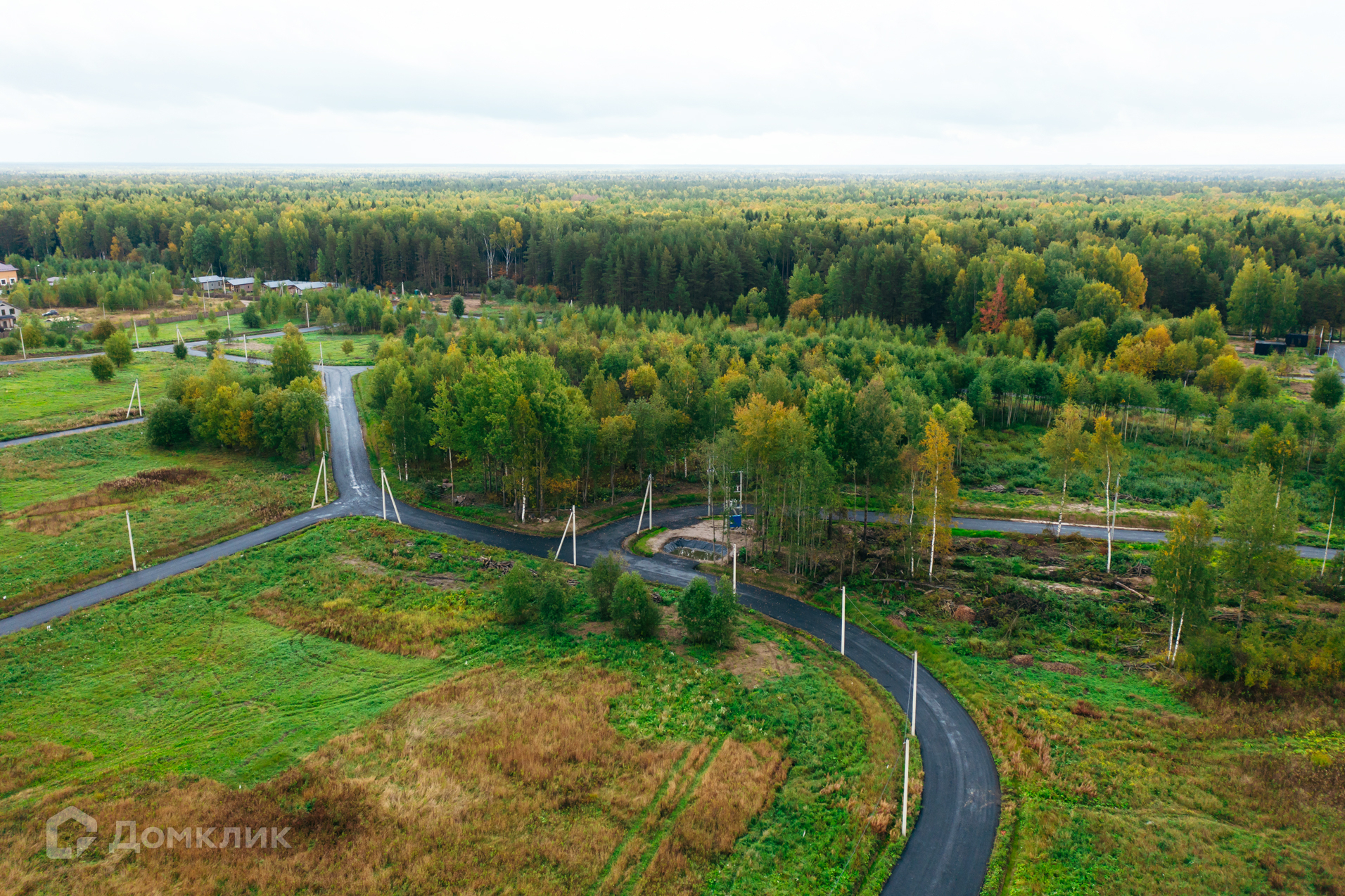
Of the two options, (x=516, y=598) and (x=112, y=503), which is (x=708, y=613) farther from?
(x=112, y=503)

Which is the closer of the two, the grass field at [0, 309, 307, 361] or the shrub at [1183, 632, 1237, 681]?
the shrub at [1183, 632, 1237, 681]

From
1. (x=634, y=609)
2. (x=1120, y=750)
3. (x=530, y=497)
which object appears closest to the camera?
(x=1120, y=750)

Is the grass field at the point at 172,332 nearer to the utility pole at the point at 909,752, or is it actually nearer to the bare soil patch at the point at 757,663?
the bare soil patch at the point at 757,663

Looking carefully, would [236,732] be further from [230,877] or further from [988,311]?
[988,311]

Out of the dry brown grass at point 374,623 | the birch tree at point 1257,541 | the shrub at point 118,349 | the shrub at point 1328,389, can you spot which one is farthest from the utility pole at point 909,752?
the shrub at point 118,349

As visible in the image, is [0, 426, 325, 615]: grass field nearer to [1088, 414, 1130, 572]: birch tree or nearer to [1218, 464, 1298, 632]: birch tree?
[1088, 414, 1130, 572]: birch tree

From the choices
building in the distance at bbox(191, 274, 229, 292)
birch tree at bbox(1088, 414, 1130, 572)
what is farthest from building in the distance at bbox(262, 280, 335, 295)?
birch tree at bbox(1088, 414, 1130, 572)

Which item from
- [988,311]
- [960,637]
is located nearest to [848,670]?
[960,637]

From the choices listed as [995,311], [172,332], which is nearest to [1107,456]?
[995,311]
